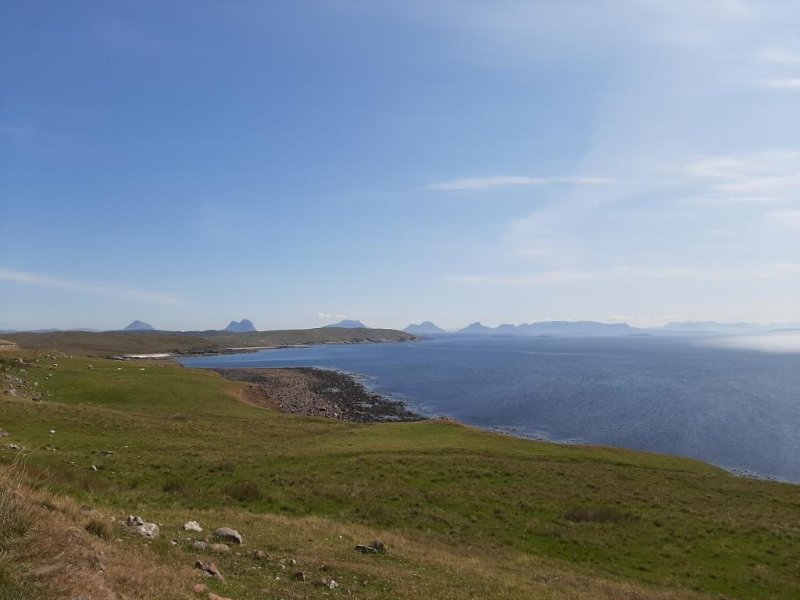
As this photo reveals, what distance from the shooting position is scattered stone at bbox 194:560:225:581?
11562 mm

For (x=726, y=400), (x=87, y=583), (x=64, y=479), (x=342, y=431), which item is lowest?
(x=726, y=400)

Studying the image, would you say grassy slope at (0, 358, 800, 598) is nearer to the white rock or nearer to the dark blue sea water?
the white rock

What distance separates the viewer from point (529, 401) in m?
99.7

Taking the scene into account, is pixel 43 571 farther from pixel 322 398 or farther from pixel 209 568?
pixel 322 398

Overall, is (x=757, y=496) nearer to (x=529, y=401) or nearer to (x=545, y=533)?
(x=545, y=533)

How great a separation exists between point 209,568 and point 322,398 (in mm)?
89296

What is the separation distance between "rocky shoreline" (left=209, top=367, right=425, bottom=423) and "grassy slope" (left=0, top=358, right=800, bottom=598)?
34.6m

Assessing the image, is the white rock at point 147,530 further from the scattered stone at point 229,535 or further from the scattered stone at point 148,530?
the scattered stone at point 229,535

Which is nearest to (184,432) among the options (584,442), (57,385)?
(57,385)

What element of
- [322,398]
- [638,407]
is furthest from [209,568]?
[638,407]

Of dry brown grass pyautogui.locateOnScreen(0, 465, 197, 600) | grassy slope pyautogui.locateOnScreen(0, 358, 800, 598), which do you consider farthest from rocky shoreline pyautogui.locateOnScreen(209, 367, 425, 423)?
dry brown grass pyautogui.locateOnScreen(0, 465, 197, 600)

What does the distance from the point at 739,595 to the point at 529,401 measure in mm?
81472

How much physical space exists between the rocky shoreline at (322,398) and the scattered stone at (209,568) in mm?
65144

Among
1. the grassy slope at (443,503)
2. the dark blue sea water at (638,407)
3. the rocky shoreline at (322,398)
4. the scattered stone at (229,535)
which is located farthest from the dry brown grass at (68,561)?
the rocky shoreline at (322,398)
